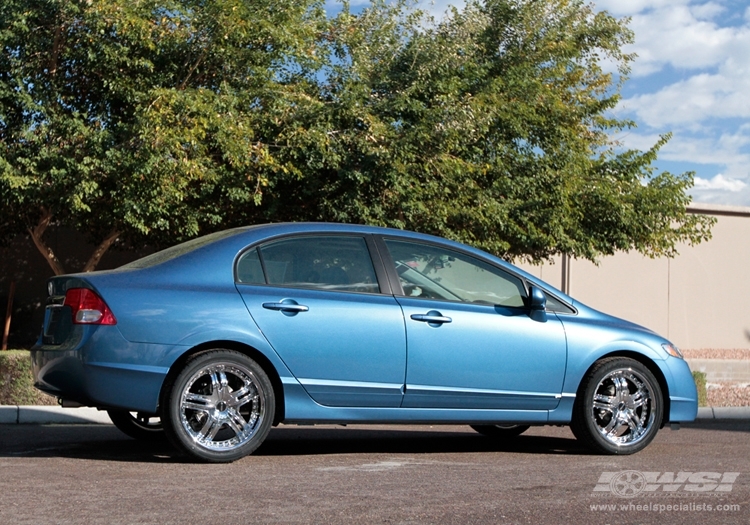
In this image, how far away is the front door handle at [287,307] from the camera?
6367 mm

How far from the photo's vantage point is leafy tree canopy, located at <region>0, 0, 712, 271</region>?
459 inches

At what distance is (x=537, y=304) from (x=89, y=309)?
295cm

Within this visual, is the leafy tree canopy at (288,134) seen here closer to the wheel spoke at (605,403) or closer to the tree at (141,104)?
the tree at (141,104)

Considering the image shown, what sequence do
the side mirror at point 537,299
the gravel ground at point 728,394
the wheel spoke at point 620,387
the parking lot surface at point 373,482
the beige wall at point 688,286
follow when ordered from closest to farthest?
the parking lot surface at point 373,482
the side mirror at point 537,299
the wheel spoke at point 620,387
the gravel ground at point 728,394
the beige wall at point 688,286

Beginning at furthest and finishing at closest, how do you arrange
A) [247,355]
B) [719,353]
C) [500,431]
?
[719,353] < [500,431] < [247,355]

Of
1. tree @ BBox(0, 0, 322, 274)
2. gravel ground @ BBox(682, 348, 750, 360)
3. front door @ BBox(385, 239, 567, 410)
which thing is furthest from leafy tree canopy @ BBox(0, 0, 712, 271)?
gravel ground @ BBox(682, 348, 750, 360)

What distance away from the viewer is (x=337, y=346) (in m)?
6.46

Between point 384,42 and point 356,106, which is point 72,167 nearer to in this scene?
point 356,106

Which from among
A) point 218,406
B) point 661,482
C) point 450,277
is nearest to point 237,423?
point 218,406

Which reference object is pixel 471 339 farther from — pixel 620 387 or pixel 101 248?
pixel 101 248

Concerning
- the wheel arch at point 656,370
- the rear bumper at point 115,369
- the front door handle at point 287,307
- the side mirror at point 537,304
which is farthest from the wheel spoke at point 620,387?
the rear bumper at point 115,369

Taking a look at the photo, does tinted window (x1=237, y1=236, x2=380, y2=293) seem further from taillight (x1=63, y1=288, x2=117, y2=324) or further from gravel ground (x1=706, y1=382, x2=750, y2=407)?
gravel ground (x1=706, y1=382, x2=750, y2=407)

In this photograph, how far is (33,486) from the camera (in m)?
5.38

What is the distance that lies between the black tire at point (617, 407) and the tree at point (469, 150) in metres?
5.89
